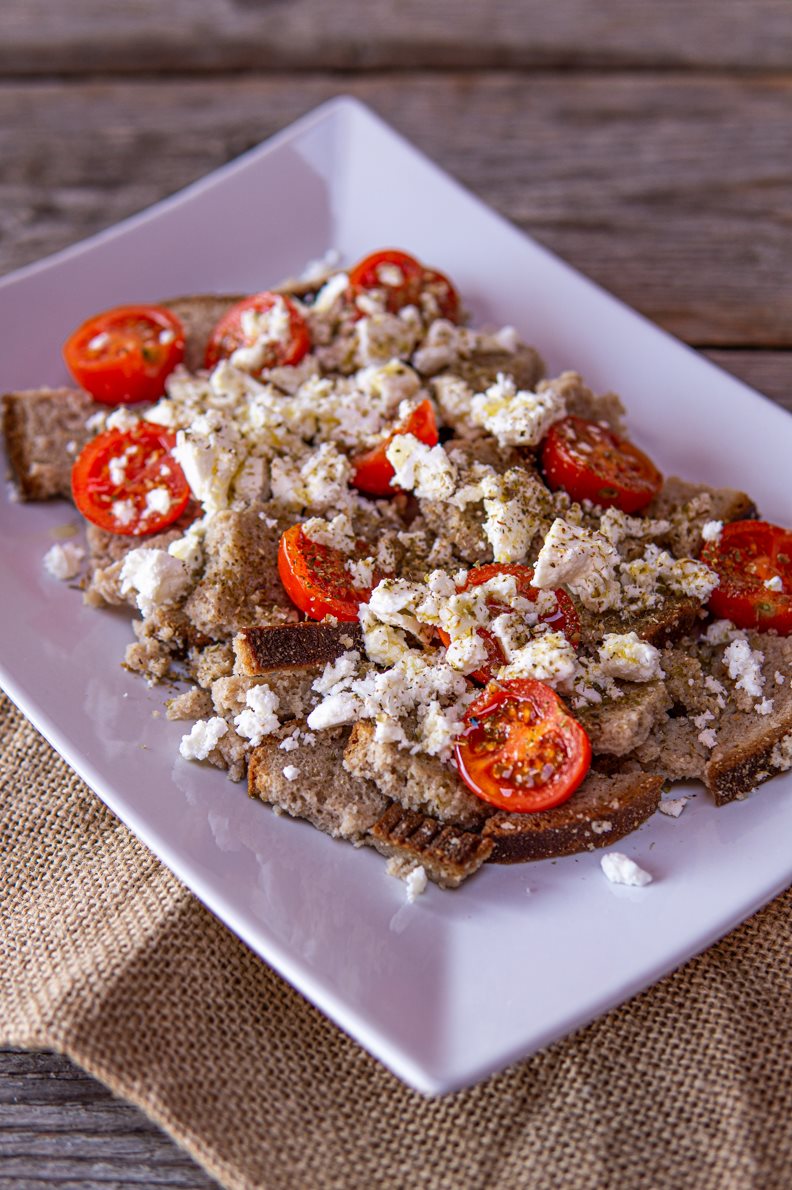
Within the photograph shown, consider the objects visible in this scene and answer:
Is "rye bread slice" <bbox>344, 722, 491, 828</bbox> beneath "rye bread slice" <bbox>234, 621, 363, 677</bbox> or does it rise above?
beneath

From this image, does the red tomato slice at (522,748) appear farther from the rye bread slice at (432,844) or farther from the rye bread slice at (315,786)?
the rye bread slice at (315,786)

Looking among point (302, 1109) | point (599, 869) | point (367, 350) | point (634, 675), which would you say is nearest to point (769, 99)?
point (367, 350)

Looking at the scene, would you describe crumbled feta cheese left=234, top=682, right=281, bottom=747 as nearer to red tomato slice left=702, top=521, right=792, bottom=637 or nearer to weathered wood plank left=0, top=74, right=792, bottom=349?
red tomato slice left=702, top=521, right=792, bottom=637

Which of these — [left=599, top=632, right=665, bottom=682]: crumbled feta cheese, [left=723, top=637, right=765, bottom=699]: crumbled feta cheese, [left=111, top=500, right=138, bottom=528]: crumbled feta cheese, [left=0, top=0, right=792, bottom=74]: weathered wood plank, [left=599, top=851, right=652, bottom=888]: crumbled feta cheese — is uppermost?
[left=0, top=0, right=792, bottom=74]: weathered wood plank

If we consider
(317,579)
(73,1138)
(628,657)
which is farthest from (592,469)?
(73,1138)

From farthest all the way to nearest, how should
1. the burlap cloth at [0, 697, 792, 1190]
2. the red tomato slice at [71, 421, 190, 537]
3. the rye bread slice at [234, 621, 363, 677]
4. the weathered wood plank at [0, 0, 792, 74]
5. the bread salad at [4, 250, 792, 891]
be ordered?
the weathered wood plank at [0, 0, 792, 74]
the red tomato slice at [71, 421, 190, 537]
the rye bread slice at [234, 621, 363, 677]
the bread salad at [4, 250, 792, 891]
the burlap cloth at [0, 697, 792, 1190]

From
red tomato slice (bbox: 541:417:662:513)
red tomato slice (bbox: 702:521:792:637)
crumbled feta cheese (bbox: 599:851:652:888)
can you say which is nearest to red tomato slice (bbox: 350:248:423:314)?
red tomato slice (bbox: 541:417:662:513)

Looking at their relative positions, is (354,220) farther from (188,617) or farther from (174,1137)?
(174,1137)
